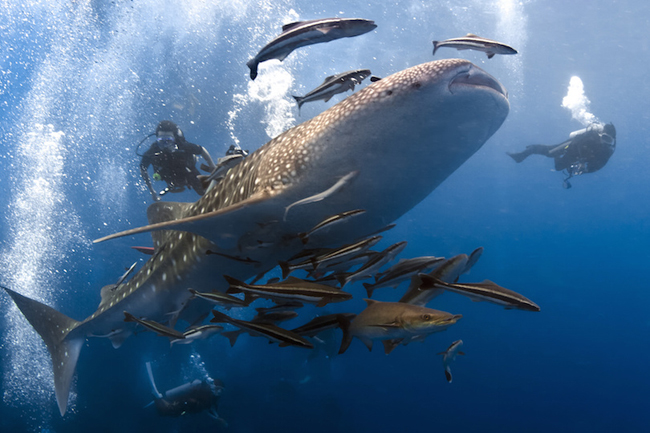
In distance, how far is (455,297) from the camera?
37625 millimetres

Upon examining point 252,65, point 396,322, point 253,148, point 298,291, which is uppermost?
point 252,65

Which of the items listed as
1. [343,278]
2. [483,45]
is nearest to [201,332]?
[343,278]

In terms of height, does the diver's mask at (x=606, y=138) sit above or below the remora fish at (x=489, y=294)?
below

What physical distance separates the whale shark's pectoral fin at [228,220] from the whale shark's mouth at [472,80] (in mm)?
1445

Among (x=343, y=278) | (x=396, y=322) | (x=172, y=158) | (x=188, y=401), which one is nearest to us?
(x=396, y=322)

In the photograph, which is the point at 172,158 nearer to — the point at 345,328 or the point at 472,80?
the point at 345,328

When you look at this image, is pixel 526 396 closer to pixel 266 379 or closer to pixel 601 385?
pixel 601 385

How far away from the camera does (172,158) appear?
8766 mm

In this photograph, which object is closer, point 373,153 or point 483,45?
point 373,153

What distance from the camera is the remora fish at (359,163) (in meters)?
2.03

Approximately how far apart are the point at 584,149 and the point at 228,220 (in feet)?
52.5

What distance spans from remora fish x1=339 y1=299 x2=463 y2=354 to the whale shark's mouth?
4.43 ft

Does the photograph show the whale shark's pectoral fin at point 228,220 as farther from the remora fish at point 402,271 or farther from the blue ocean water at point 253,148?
the blue ocean water at point 253,148

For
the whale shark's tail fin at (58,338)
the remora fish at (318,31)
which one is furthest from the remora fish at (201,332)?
the remora fish at (318,31)
